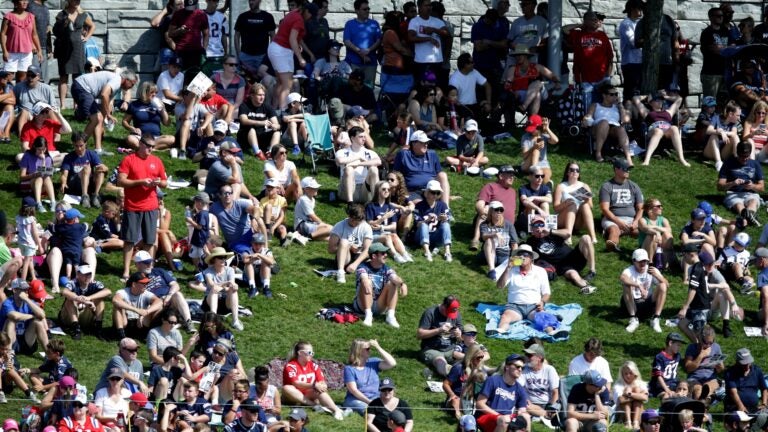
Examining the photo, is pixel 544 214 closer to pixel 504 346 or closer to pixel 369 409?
pixel 504 346

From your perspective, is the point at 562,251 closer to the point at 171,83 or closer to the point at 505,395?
the point at 505,395

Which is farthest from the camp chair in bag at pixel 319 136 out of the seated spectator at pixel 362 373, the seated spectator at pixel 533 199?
the seated spectator at pixel 362 373

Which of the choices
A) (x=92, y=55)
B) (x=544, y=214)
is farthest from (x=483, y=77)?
(x=92, y=55)

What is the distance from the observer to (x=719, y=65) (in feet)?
87.5

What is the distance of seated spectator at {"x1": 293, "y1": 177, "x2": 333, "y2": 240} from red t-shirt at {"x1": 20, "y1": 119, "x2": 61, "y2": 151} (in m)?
3.53

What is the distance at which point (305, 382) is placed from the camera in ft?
57.8

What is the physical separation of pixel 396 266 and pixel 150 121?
4698 millimetres

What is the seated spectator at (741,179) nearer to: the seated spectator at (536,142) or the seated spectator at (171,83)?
the seated spectator at (536,142)

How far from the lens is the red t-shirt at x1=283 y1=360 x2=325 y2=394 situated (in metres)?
17.6

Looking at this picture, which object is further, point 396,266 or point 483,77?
point 483,77

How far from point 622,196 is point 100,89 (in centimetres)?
A: 730

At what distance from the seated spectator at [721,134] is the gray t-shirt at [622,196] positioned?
2.69m

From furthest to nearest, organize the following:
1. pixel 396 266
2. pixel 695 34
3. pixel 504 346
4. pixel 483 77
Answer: pixel 695 34 → pixel 483 77 → pixel 396 266 → pixel 504 346

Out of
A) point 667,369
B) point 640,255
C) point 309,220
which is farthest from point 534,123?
point 667,369
